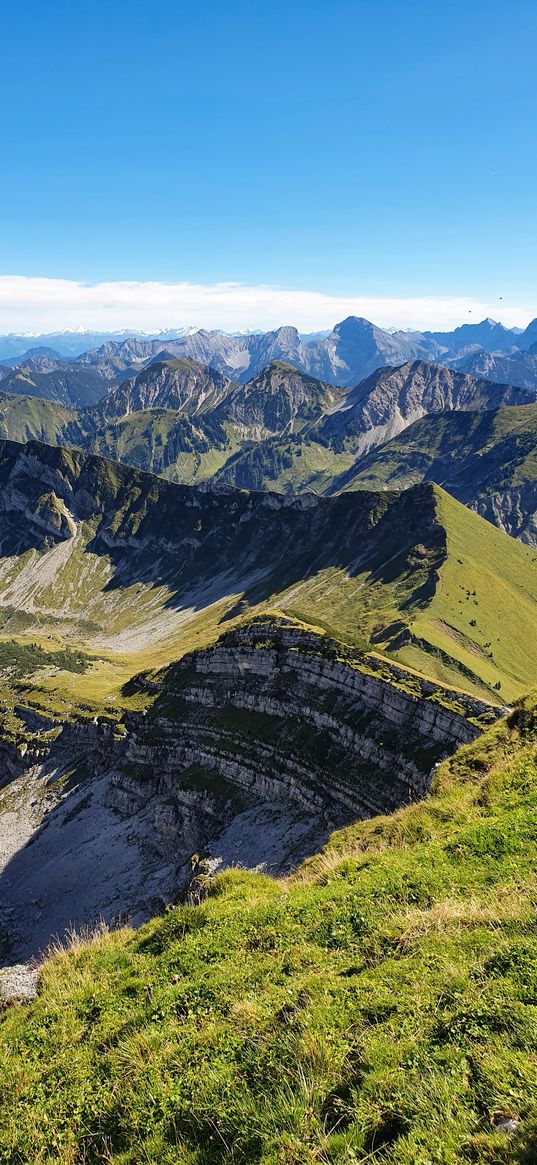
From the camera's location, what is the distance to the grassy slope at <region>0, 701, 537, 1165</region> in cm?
980

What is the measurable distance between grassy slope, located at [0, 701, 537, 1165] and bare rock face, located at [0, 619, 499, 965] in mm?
52047

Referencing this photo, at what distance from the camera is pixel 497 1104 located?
9.08m

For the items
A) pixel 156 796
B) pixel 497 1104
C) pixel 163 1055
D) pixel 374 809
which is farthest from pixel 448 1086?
pixel 156 796

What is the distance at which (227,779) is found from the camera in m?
97.8

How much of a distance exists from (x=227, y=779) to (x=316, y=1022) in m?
88.0

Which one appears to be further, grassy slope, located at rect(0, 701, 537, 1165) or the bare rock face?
the bare rock face

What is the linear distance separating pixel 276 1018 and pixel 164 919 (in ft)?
28.0

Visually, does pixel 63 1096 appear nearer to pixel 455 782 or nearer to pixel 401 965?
pixel 401 965

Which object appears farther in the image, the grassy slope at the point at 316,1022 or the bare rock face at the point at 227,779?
the bare rock face at the point at 227,779

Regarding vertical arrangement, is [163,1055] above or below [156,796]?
above

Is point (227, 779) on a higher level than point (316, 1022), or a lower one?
lower

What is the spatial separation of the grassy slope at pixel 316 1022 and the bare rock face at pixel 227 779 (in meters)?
52.0

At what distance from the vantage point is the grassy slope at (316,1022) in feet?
32.1

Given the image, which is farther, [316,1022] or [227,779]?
[227,779]
